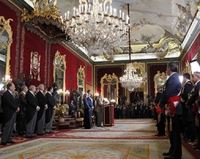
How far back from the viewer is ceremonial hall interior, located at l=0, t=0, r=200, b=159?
5.19m

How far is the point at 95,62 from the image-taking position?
21.0 m

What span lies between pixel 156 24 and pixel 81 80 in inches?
271

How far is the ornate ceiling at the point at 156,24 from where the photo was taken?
1195 cm

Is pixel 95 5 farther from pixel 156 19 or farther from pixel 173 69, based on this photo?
pixel 156 19

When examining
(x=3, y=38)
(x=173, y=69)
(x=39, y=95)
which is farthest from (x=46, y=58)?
(x=173, y=69)

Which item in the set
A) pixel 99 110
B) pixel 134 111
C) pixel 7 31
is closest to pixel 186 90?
pixel 99 110

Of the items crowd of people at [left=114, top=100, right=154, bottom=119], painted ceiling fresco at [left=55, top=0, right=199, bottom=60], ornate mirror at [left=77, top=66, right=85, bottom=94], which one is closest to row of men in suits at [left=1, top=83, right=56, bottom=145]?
painted ceiling fresco at [left=55, top=0, right=199, bottom=60]

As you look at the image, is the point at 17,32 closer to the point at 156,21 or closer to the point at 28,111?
the point at 28,111

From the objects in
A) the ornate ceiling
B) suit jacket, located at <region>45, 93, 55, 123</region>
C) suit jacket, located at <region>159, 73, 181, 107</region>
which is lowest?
suit jacket, located at <region>45, 93, 55, 123</region>

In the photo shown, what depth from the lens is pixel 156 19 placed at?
15062mm

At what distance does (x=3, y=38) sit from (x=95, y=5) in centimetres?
354

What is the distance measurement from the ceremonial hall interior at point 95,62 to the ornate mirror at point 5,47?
36 millimetres

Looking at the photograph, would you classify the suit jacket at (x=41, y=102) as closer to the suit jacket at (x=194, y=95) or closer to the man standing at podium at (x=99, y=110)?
the man standing at podium at (x=99, y=110)

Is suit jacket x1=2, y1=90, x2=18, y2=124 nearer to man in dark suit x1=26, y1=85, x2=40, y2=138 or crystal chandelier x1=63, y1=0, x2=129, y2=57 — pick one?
man in dark suit x1=26, y1=85, x2=40, y2=138
